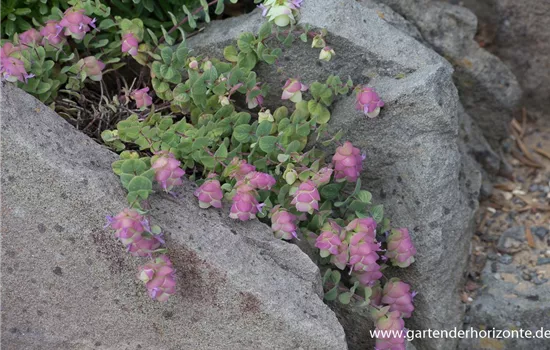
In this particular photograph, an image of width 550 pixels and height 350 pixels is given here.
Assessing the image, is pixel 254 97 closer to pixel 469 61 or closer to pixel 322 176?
pixel 322 176

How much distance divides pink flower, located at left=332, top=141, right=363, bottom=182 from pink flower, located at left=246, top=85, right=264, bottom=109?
0.31 metres

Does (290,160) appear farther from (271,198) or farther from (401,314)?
(401,314)

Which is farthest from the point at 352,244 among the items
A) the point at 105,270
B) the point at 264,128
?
the point at 105,270

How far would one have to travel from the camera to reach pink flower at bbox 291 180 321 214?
77.5 inches

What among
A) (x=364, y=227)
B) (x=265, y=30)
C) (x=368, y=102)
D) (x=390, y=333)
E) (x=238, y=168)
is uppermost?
(x=265, y=30)

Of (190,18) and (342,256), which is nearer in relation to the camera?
(342,256)

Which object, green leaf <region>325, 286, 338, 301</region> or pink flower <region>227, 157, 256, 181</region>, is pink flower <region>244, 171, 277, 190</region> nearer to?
pink flower <region>227, 157, 256, 181</region>

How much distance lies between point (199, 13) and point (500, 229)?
4.40ft

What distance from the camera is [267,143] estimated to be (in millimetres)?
2047

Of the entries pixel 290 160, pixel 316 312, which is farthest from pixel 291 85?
pixel 316 312

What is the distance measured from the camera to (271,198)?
6.98ft

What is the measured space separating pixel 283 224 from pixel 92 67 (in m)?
0.77


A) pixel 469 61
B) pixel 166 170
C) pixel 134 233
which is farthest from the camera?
pixel 469 61

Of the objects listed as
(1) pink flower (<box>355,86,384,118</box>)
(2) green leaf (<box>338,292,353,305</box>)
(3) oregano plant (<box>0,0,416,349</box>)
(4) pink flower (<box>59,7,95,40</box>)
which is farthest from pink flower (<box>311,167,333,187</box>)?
(4) pink flower (<box>59,7,95,40</box>)
